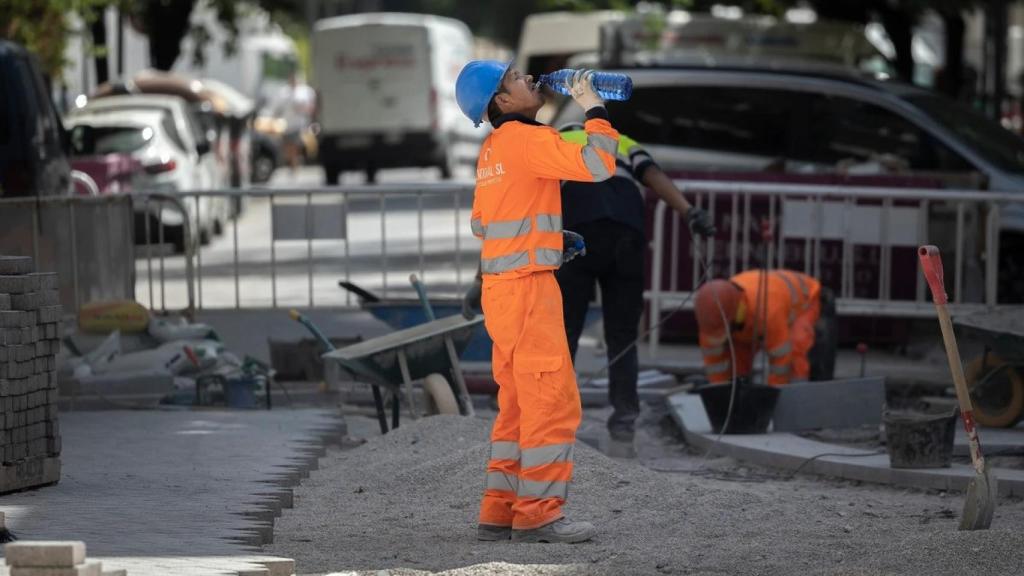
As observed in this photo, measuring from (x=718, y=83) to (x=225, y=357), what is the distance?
18.5 feet

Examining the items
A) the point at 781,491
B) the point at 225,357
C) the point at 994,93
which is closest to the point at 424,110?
the point at 994,93

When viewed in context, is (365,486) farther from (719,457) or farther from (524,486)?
(719,457)

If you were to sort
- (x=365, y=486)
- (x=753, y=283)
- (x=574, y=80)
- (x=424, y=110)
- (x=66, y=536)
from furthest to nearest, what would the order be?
(x=424, y=110) → (x=753, y=283) → (x=365, y=486) → (x=574, y=80) → (x=66, y=536)

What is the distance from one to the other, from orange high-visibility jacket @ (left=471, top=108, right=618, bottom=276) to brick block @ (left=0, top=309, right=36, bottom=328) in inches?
68.1

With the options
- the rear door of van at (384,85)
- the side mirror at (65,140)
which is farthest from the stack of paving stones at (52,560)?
the rear door of van at (384,85)

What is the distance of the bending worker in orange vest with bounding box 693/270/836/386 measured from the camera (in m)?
10.9

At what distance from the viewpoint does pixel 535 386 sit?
709 cm

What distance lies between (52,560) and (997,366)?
19.8 ft

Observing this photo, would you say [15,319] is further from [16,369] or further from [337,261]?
[337,261]

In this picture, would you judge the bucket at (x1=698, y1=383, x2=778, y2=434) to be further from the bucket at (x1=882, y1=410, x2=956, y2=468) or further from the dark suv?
the dark suv

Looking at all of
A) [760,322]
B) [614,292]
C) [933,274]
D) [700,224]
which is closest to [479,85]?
[933,274]

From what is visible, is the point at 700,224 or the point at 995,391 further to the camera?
the point at 995,391

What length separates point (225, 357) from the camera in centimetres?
1130

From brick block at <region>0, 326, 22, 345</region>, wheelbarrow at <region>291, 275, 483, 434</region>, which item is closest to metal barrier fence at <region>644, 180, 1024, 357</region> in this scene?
wheelbarrow at <region>291, 275, 483, 434</region>
